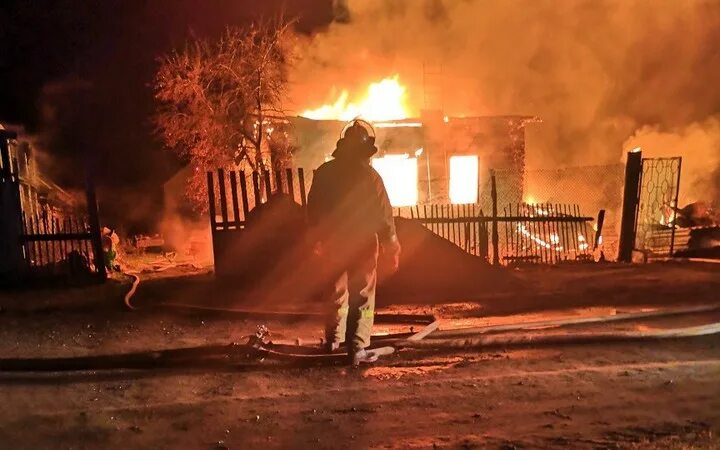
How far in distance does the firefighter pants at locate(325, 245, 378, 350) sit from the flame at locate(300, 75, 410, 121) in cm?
1546

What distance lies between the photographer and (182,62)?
17.9 meters

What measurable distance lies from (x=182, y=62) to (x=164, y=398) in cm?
1490

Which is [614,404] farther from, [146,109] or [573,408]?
[146,109]

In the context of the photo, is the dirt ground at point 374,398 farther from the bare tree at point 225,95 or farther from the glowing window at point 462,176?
the glowing window at point 462,176

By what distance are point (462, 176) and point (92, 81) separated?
13261 millimetres

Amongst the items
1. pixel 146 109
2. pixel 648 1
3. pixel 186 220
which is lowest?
pixel 186 220

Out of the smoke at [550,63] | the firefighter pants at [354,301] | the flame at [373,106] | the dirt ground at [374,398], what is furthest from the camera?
the smoke at [550,63]

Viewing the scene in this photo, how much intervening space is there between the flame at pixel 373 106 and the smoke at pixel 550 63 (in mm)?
385

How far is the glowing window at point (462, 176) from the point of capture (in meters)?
Result: 20.1

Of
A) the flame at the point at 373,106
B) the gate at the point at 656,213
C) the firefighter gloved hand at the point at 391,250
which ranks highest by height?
the flame at the point at 373,106

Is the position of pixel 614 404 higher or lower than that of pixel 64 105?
lower

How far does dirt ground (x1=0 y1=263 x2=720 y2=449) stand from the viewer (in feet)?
12.6

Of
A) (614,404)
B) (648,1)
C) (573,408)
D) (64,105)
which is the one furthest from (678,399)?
(648,1)

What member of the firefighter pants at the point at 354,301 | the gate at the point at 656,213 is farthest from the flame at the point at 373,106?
the firefighter pants at the point at 354,301
